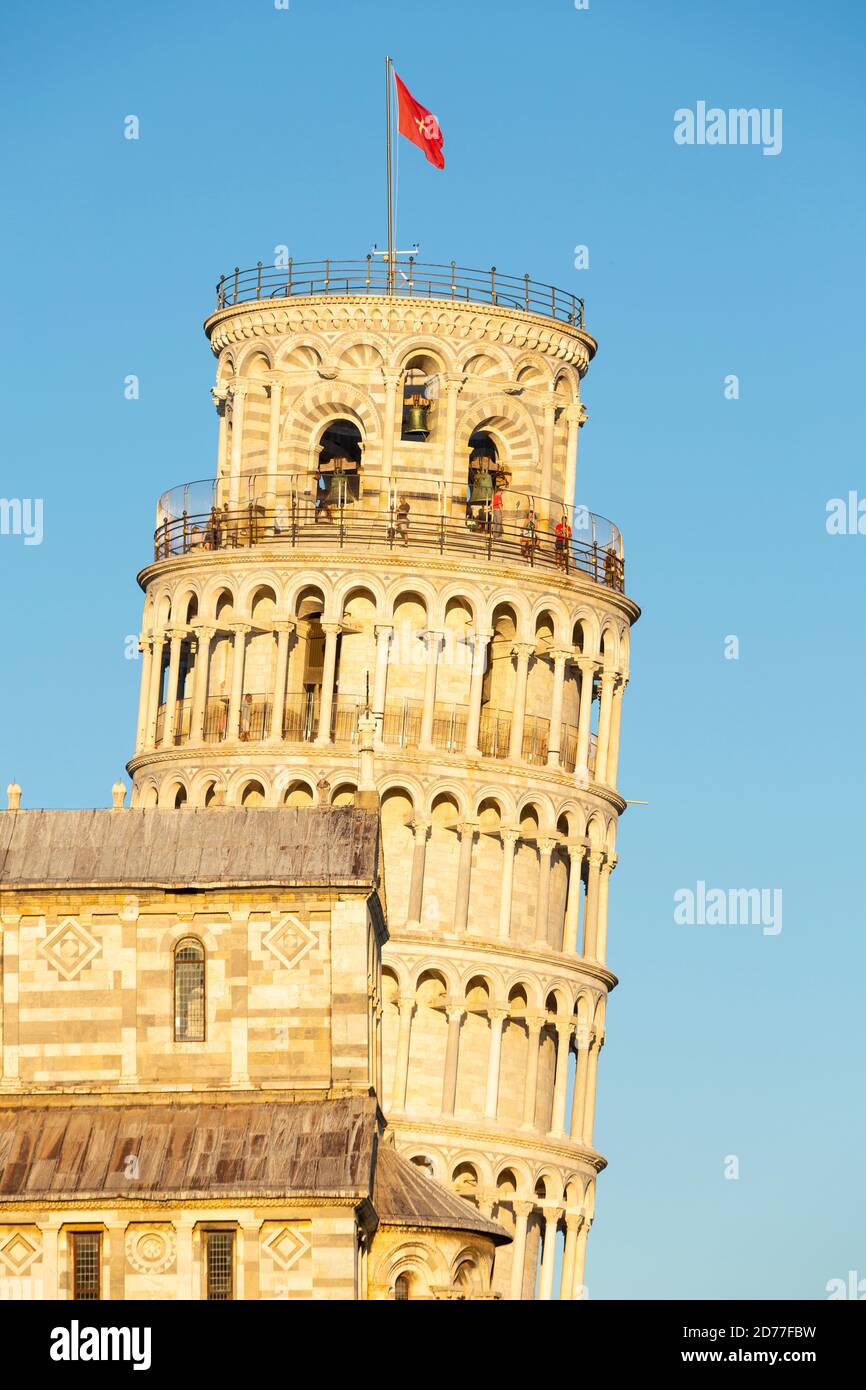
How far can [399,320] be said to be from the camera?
542 feet

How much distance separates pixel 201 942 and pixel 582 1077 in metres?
45.7

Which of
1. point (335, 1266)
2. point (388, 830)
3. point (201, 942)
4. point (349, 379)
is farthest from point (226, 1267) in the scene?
point (349, 379)

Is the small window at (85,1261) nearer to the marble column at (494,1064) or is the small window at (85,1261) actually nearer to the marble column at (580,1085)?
the marble column at (494,1064)

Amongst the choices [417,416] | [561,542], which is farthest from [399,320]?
[561,542]

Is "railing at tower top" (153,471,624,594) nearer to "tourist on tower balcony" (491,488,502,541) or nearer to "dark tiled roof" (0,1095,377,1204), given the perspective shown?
"tourist on tower balcony" (491,488,502,541)

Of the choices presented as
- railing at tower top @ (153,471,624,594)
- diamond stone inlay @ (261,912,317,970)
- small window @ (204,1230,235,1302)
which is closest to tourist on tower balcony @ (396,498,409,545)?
railing at tower top @ (153,471,624,594)

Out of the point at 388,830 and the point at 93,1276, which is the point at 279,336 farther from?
the point at 93,1276

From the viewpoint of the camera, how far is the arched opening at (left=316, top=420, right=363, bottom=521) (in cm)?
16538

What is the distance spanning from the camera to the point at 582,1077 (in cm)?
16300

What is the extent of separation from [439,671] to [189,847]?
40.8m

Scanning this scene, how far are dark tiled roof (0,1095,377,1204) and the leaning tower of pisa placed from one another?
38.5 metres

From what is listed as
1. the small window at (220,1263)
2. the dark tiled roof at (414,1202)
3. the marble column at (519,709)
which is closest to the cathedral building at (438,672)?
the marble column at (519,709)
